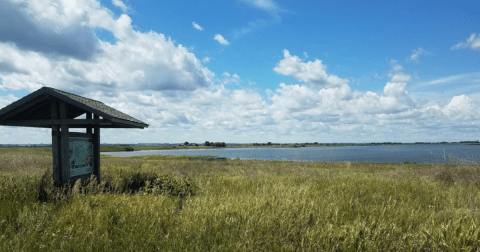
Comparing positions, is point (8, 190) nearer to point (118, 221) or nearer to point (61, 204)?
point (61, 204)

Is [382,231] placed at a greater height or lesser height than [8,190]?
lesser

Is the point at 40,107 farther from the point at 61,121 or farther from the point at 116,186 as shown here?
the point at 116,186

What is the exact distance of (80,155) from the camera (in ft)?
30.5

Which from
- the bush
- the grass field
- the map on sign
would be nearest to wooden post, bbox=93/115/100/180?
the map on sign

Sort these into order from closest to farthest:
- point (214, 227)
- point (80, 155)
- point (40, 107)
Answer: point (214, 227)
point (80, 155)
point (40, 107)

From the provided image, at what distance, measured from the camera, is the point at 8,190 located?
7.65 meters

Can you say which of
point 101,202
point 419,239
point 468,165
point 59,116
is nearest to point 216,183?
point 101,202

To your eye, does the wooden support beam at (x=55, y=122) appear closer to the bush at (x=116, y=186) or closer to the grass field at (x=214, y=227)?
Result: the bush at (x=116, y=186)

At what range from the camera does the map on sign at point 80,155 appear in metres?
8.80

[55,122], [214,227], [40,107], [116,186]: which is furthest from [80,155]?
[214,227]

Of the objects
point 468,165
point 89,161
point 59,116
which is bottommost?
point 468,165

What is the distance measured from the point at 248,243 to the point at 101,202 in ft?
14.5

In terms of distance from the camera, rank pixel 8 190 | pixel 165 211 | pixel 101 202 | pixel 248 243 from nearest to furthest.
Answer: pixel 248 243 < pixel 165 211 < pixel 101 202 < pixel 8 190

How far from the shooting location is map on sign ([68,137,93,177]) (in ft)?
28.9
